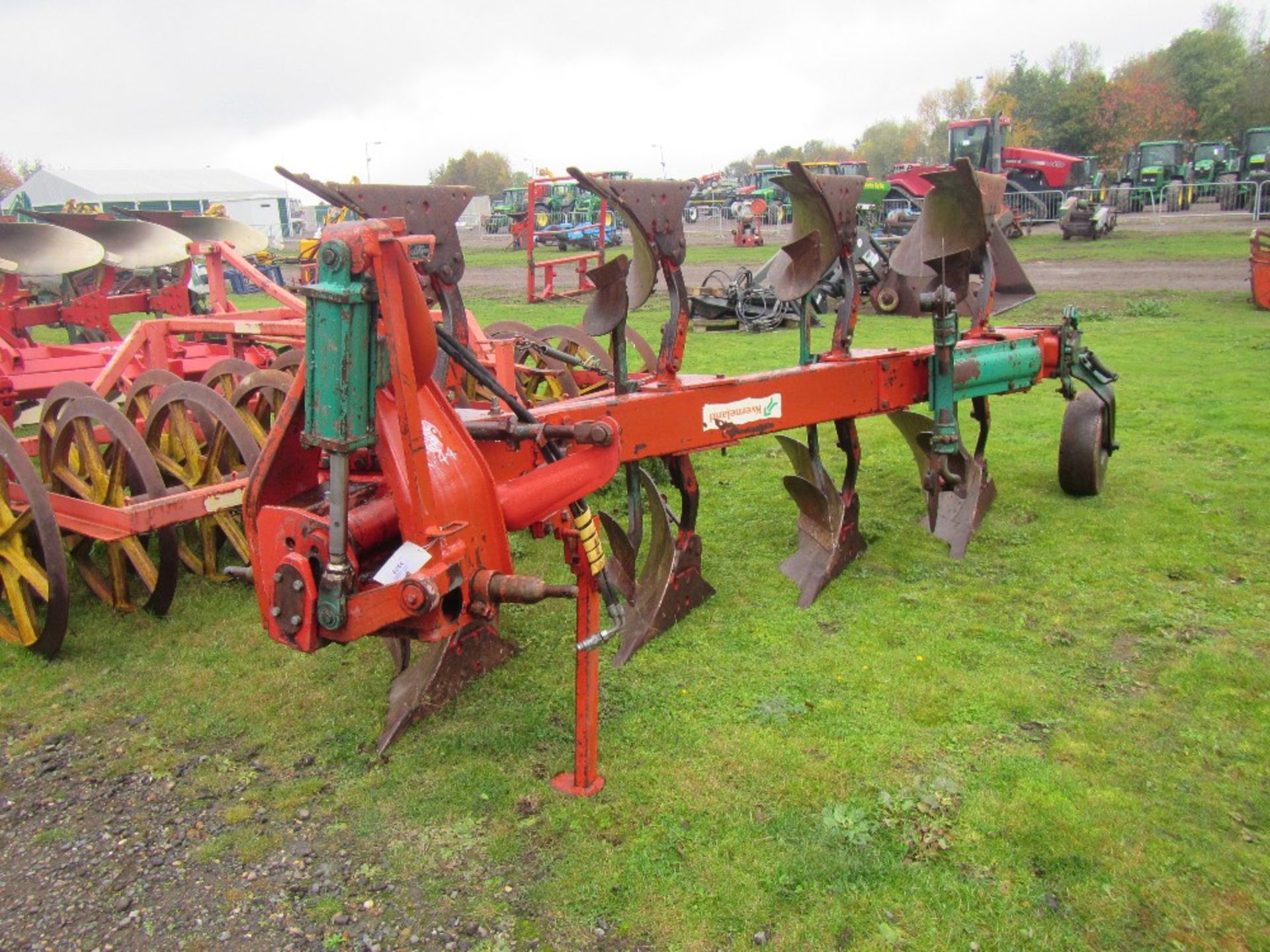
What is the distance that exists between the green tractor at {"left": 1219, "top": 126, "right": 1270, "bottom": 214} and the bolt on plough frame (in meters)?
25.6

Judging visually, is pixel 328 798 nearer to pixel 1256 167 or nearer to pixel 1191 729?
pixel 1191 729

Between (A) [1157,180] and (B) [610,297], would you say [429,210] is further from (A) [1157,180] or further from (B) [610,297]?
(A) [1157,180]

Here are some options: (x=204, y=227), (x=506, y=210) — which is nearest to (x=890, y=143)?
(x=506, y=210)

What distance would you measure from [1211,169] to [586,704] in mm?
34872

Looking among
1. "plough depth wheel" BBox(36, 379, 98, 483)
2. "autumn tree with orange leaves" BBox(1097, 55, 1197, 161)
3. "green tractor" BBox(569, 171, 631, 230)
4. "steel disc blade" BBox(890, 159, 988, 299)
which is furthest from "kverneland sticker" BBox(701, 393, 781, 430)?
"autumn tree with orange leaves" BBox(1097, 55, 1197, 161)

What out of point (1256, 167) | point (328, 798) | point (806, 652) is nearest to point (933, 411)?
point (806, 652)

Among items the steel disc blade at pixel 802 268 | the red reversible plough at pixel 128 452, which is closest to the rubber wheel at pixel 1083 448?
the steel disc blade at pixel 802 268

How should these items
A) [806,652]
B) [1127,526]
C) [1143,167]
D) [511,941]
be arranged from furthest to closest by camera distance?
1. [1143,167]
2. [1127,526]
3. [806,652]
4. [511,941]

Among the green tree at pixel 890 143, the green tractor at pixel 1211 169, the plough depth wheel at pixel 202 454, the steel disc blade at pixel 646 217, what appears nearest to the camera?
the steel disc blade at pixel 646 217

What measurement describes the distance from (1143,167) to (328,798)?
3325 centimetres

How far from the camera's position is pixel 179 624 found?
4.63 m

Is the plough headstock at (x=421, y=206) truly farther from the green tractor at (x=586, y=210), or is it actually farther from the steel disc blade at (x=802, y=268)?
the green tractor at (x=586, y=210)

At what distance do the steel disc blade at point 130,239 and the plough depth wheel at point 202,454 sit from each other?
3.93m

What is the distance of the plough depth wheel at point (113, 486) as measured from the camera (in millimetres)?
4418
